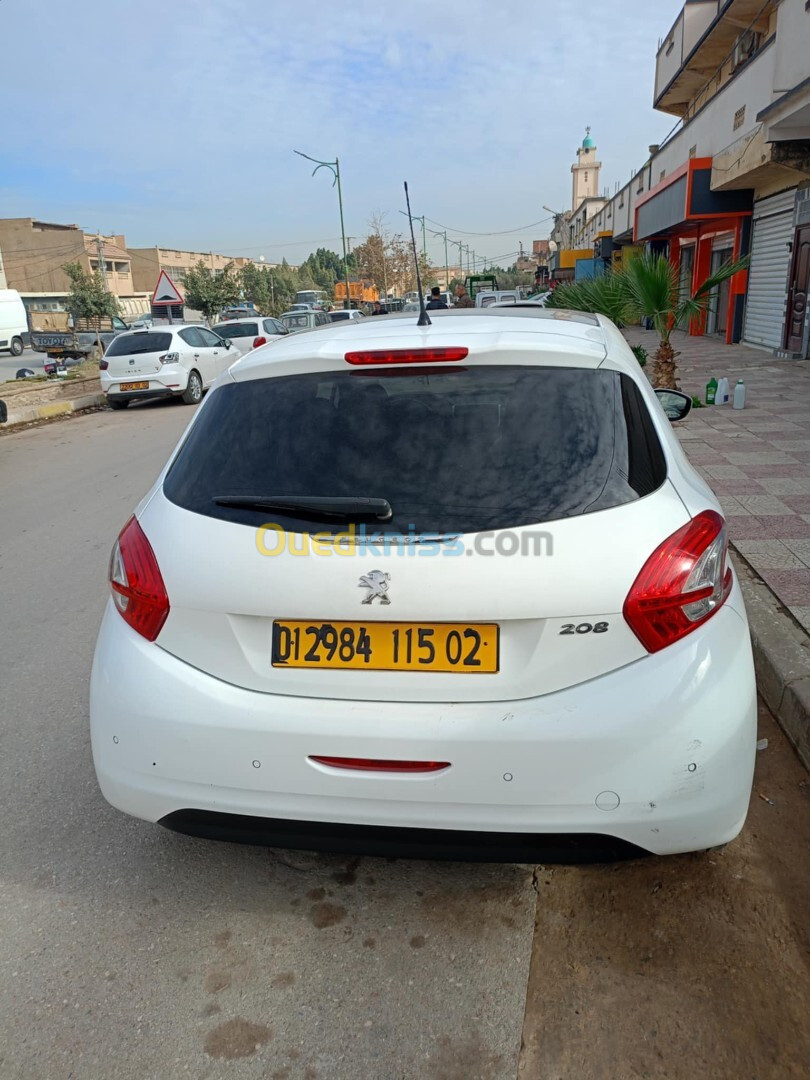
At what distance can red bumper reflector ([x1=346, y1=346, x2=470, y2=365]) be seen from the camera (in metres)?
2.31

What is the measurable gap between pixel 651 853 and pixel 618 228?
37394 mm

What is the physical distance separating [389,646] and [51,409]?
594 inches

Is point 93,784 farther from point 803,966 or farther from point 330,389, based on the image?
point 803,966

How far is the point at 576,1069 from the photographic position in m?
1.95

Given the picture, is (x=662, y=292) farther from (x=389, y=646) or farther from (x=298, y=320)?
(x=298, y=320)

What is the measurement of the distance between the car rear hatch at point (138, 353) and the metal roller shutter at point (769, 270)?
1261cm

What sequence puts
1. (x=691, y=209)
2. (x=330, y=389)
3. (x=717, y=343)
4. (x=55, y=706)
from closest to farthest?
(x=330, y=389), (x=55, y=706), (x=691, y=209), (x=717, y=343)

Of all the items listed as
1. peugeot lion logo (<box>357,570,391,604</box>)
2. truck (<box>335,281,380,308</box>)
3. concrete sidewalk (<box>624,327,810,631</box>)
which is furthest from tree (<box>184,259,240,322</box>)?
peugeot lion logo (<box>357,570,391,604</box>)

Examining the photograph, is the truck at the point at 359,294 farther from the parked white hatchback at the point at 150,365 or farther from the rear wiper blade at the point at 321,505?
the rear wiper blade at the point at 321,505

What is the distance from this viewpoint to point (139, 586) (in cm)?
229

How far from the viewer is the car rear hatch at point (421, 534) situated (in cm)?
201

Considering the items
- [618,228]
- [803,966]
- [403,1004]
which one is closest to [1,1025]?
[403,1004]

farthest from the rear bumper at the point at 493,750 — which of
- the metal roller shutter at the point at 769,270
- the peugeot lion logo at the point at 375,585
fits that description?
the metal roller shutter at the point at 769,270

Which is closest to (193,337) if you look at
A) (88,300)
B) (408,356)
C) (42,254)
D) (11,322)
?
(408,356)
